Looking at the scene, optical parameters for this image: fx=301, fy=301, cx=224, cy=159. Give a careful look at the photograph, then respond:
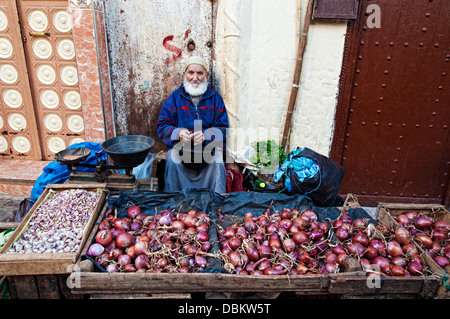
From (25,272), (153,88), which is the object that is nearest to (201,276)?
(25,272)

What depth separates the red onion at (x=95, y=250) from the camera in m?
2.17

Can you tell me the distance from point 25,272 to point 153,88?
276 centimetres

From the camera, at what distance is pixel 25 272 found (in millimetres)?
2062

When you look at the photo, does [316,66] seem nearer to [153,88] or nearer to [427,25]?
[427,25]

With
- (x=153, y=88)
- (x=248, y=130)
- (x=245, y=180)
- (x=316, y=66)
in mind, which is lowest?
(x=245, y=180)

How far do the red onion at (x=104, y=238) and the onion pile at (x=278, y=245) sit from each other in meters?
0.86

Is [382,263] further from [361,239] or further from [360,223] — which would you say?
[360,223]

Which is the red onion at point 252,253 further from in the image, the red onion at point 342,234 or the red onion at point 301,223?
the red onion at point 342,234

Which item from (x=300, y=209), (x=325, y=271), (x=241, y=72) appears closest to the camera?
(x=325, y=271)

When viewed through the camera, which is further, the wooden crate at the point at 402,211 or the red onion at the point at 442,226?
the wooden crate at the point at 402,211

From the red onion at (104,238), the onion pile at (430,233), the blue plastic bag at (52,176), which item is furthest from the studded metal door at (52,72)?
the onion pile at (430,233)

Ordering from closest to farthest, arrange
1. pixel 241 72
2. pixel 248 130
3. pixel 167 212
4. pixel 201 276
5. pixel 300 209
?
pixel 201 276
pixel 167 212
pixel 300 209
pixel 241 72
pixel 248 130

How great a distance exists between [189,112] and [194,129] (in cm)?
22

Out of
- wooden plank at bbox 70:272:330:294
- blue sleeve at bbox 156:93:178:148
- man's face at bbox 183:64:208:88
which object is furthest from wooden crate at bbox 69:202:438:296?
man's face at bbox 183:64:208:88
